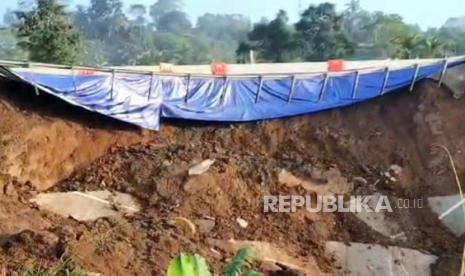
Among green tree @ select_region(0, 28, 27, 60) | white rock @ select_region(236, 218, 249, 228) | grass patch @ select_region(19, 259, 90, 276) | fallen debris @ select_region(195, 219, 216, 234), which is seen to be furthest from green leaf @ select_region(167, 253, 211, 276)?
green tree @ select_region(0, 28, 27, 60)

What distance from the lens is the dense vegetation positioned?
20.5 metres

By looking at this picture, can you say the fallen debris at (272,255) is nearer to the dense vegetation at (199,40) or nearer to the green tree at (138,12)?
the dense vegetation at (199,40)

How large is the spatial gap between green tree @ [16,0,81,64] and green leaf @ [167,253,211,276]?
58.0 feet

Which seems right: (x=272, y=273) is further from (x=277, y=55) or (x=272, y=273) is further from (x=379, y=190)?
(x=277, y=55)

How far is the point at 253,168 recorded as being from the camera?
12562 millimetres

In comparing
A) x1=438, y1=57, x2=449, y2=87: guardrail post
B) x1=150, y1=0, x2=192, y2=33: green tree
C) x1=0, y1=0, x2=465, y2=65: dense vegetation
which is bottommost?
x1=150, y1=0, x2=192, y2=33: green tree

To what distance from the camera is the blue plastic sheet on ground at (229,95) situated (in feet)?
42.2

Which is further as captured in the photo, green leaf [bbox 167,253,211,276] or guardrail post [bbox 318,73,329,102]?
guardrail post [bbox 318,73,329,102]

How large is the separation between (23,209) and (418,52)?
1747 cm

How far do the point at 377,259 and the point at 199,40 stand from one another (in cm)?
4322

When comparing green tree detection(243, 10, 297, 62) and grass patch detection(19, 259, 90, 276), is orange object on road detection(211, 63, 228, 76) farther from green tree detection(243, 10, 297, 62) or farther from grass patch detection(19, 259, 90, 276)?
green tree detection(243, 10, 297, 62)

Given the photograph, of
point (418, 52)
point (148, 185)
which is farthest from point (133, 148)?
point (418, 52)

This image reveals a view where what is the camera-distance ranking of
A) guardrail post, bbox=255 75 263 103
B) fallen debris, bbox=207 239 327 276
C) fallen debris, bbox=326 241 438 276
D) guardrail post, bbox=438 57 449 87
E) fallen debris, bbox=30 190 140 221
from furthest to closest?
1. guardrail post, bbox=438 57 449 87
2. guardrail post, bbox=255 75 263 103
3. fallen debris, bbox=30 190 140 221
4. fallen debris, bbox=326 241 438 276
5. fallen debris, bbox=207 239 327 276

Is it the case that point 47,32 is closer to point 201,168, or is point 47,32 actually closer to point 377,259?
point 201,168
